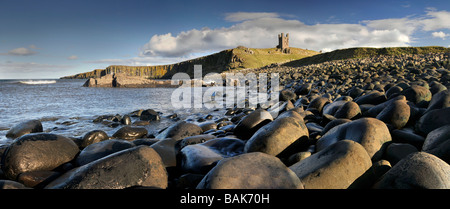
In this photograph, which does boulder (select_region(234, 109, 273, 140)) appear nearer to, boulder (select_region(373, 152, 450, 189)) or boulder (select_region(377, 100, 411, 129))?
boulder (select_region(377, 100, 411, 129))

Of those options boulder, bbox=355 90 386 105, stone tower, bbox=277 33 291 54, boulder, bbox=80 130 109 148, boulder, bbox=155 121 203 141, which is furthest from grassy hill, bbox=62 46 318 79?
boulder, bbox=355 90 386 105

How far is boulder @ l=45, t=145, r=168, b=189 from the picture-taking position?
2053 mm

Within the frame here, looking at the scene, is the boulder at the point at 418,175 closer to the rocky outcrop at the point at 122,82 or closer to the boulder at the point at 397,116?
the boulder at the point at 397,116

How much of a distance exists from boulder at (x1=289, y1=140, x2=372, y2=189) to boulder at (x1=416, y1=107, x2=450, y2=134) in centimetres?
139

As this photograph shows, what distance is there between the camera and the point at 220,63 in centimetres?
8994

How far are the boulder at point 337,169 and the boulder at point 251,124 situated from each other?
6.77 ft

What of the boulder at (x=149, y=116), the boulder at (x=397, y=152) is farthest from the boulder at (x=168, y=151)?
the boulder at (x=149, y=116)

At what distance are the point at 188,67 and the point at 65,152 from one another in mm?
106639

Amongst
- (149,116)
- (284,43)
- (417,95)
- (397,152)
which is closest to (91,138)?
(149,116)

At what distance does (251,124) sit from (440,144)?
2480 millimetres

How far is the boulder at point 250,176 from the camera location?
1683mm
